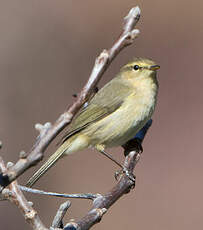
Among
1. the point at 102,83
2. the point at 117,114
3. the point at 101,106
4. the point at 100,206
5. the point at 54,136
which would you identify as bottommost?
the point at 54,136

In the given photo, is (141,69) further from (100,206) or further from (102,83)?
(102,83)

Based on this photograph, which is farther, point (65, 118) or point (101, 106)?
point (101, 106)

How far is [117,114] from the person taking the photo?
4648 millimetres

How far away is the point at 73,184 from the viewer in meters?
8.41

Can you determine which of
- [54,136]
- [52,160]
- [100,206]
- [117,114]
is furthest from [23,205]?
[117,114]

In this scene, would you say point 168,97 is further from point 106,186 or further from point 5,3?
point 5,3

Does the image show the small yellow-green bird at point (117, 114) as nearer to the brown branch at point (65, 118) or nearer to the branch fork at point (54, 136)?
the branch fork at point (54, 136)

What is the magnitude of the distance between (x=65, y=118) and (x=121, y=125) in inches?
111

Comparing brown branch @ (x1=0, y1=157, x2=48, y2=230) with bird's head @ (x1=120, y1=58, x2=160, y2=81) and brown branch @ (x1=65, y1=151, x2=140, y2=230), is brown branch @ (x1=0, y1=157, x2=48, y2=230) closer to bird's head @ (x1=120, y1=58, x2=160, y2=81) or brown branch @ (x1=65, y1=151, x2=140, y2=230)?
brown branch @ (x1=65, y1=151, x2=140, y2=230)

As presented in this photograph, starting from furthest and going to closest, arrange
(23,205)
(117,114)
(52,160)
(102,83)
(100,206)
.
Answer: (102,83), (117,114), (52,160), (100,206), (23,205)

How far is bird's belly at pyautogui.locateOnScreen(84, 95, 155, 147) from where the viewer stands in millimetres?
4504

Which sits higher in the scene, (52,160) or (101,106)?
(101,106)

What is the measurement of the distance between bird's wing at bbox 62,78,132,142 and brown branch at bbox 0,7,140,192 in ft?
8.47

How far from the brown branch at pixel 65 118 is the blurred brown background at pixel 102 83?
19.0ft
